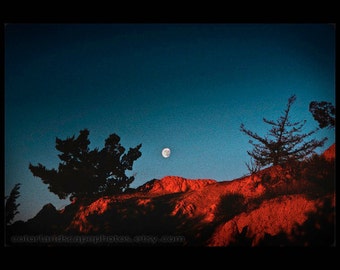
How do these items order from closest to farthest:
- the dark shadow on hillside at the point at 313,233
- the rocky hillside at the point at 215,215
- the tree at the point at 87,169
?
the dark shadow on hillside at the point at 313,233 < the rocky hillside at the point at 215,215 < the tree at the point at 87,169

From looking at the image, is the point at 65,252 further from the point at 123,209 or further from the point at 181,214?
the point at 181,214

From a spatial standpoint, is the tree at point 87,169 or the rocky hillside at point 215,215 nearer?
the rocky hillside at point 215,215

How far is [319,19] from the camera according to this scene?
878 cm

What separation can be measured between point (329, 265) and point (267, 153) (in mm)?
5443

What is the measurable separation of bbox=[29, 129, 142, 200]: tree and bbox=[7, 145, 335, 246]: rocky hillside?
1.97ft

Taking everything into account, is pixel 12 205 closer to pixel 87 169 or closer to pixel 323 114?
pixel 87 169

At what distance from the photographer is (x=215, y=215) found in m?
12.4

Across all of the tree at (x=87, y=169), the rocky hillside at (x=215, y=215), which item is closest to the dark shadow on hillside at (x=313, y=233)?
the rocky hillside at (x=215, y=215)

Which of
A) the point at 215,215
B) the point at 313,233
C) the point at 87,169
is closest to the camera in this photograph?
the point at 313,233

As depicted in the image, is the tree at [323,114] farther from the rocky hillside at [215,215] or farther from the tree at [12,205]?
the tree at [12,205]

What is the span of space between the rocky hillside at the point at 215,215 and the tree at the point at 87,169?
600 mm

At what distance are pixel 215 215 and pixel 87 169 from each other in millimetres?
5690

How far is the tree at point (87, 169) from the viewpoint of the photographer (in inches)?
551

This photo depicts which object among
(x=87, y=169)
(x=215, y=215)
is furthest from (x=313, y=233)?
(x=87, y=169)
